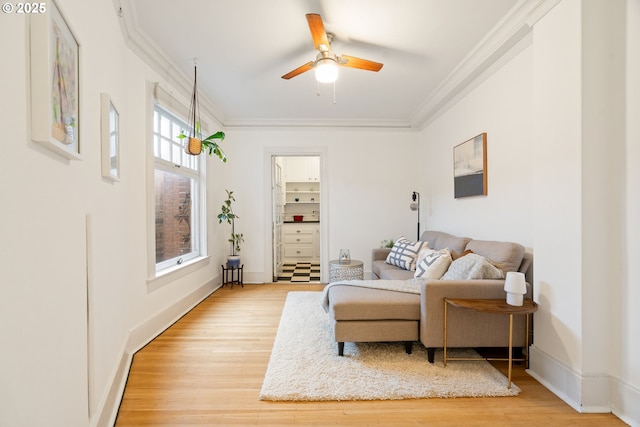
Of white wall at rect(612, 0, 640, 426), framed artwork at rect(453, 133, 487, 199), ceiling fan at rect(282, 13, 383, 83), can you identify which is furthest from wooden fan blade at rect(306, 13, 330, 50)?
framed artwork at rect(453, 133, 487, 199)

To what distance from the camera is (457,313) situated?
2.28 meters

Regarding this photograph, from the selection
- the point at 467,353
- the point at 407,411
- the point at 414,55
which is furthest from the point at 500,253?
the point at 414,55

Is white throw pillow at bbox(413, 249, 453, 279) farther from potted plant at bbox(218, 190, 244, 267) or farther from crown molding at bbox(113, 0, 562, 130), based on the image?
potted plant at bbox(218, 190, 244, 267)

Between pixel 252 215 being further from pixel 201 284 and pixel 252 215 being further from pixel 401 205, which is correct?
pixel 401 205

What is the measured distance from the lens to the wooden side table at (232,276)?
4.79m

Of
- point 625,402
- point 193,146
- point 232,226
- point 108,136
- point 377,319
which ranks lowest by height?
point 625,402

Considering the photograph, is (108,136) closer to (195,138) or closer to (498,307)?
(195,138)

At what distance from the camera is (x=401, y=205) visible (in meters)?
5.13

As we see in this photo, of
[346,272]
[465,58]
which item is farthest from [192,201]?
[465,58]

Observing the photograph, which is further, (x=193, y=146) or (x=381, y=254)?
(x=381, y=254)

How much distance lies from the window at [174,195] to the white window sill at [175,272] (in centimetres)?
11

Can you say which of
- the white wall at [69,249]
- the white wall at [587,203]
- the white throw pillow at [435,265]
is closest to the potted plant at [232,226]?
the white wall at [69,249]

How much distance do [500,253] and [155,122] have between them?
3560 mm

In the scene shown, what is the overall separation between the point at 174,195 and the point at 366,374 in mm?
2870
